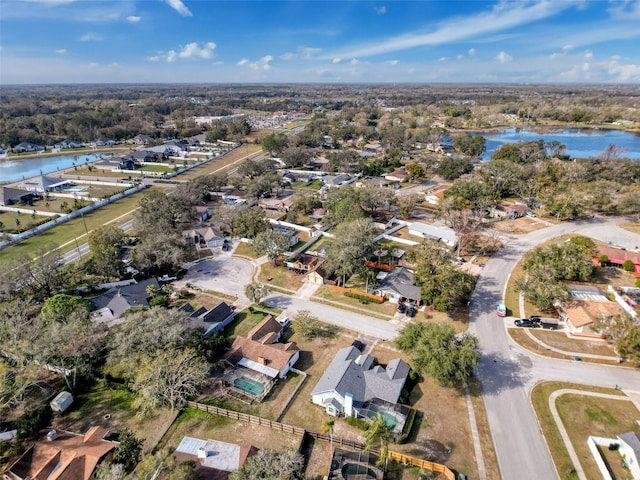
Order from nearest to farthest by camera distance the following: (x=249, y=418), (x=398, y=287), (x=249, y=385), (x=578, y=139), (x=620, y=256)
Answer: (x=249, y=418), (x=249, y=385), (x=398, y=287), (x=620, y=256), (x=578, y=139)

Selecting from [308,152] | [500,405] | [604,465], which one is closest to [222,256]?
[500,405]

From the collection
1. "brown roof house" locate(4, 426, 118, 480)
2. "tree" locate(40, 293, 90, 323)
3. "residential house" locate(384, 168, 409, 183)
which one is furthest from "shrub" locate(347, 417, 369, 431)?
"residential house" locate(384, 168, 409, 183)

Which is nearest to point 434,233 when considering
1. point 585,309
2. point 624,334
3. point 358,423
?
point 585,309

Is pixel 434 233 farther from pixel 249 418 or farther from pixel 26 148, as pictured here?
pixel 26 148

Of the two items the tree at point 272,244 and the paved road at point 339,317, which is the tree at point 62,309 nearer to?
the paved road at point 339,317

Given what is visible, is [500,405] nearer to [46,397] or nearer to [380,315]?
[380,315]
